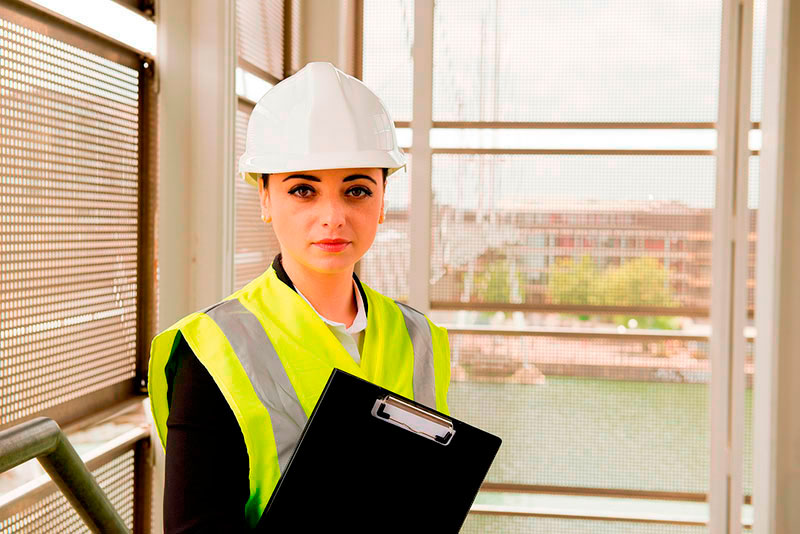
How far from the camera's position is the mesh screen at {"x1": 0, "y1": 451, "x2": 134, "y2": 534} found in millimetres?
1174

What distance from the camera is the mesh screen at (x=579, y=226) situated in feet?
7.54

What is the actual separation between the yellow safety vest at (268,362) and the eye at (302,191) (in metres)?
0.12

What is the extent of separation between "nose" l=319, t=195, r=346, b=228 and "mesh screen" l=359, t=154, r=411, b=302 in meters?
1.46

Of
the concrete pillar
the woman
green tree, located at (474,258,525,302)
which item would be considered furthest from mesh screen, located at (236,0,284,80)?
the woman

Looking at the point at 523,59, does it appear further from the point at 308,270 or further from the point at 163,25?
the point at 308,270

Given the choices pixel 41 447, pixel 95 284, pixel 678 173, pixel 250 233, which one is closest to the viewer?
pixel 41 447

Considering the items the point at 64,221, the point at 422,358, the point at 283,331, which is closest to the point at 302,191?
the point at 283,331

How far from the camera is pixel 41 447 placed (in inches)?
23.1

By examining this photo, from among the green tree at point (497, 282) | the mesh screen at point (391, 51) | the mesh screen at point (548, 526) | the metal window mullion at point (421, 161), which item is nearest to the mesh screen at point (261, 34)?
the mesh screen at point (391, 51)

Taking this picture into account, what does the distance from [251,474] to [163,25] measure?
114 cm

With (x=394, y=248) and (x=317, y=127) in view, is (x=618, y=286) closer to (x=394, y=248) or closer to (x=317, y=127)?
(x=394, y=248)

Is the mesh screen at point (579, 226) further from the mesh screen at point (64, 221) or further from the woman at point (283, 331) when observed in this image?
the woman at point (283, 331)

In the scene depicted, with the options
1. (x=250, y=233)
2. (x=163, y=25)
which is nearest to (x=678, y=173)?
(x=250, y=233)

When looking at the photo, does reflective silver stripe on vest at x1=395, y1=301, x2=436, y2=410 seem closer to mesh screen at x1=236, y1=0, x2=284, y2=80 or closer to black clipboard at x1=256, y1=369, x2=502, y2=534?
black clipboard at x1=256, y1=369, x2=502, y2=534
